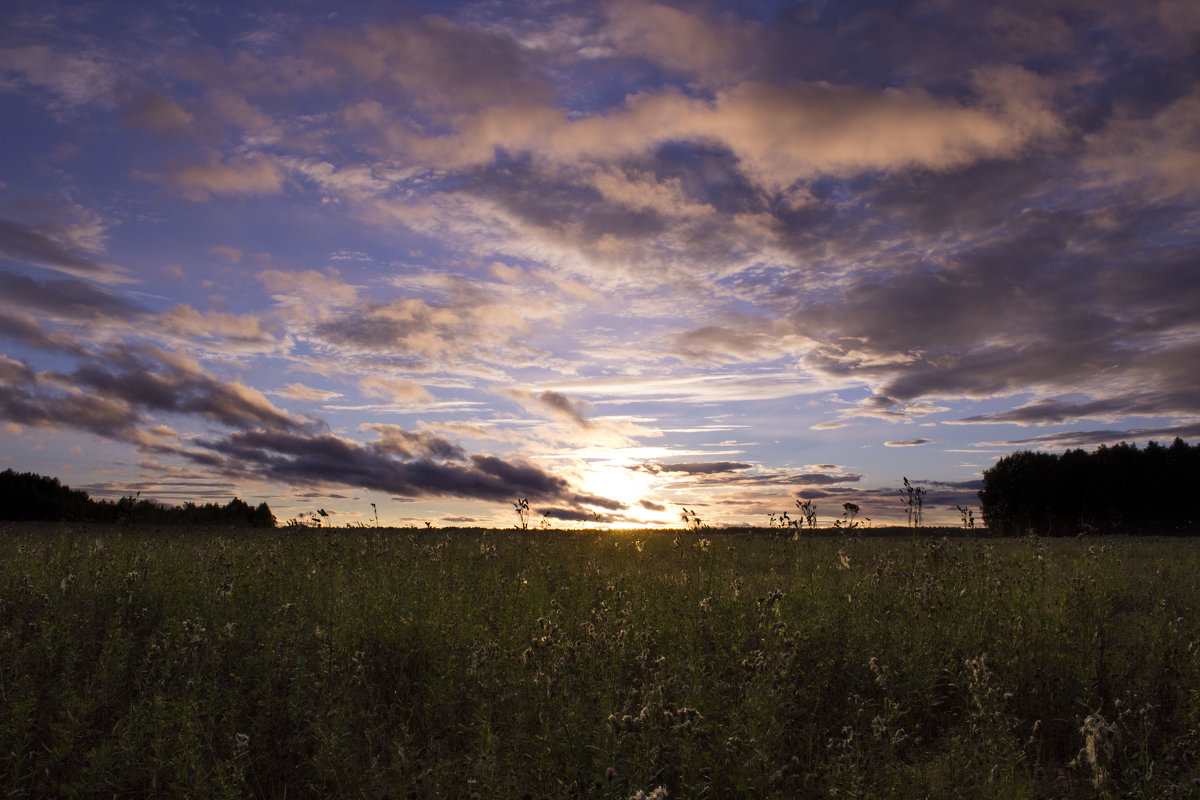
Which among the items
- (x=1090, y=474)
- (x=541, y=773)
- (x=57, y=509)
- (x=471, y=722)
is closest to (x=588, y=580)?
(x=471, y=722)

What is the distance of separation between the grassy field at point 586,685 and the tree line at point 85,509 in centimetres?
1186

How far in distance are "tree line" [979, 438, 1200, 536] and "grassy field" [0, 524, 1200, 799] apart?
37354 millimetres

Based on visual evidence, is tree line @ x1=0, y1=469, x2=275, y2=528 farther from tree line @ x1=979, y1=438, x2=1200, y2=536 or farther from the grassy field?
tree line @ x1=979, y1=438, x2=1200, y2=536

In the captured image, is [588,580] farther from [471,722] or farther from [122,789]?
[122,789]

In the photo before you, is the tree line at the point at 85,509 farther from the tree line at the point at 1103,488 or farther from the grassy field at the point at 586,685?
the tree line at the point at 1103,488

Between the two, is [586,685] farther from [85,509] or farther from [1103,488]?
[1103,488]

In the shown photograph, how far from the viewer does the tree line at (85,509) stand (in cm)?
2038

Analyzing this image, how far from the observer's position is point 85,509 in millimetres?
22797

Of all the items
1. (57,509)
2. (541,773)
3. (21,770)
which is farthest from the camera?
(57,509)

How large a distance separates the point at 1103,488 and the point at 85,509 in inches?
2020

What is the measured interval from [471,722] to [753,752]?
88.7 inches

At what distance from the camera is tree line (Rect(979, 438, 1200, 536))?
40.6 m

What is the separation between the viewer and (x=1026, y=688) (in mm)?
6574

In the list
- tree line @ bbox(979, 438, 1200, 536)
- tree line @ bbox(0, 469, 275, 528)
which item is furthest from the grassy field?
tree line @ bbox(979, 438, 1200, 536)
